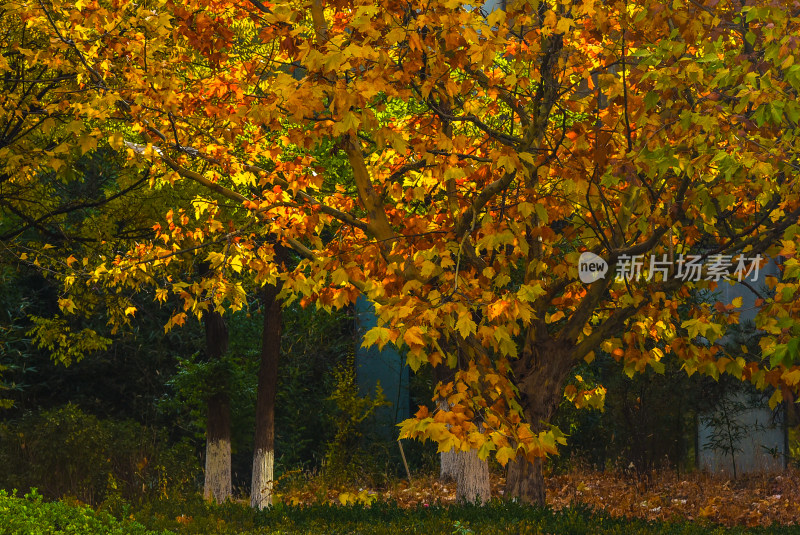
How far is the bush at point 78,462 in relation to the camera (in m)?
13.5

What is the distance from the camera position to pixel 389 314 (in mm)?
6297

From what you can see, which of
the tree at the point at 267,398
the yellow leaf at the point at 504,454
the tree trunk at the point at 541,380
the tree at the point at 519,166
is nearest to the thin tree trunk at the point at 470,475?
the tree at the point at 267,398

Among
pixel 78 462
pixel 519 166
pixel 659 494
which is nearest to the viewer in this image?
A: pixel 519 166

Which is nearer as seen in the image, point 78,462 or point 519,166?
point 519,166

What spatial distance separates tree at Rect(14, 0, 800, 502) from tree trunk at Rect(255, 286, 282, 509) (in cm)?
530

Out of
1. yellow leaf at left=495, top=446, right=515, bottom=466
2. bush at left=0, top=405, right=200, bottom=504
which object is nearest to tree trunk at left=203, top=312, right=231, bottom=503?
bush at left=0, top=405, right=200, bottom=504

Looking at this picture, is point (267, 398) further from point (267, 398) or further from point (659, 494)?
Answer: point (659, 494)

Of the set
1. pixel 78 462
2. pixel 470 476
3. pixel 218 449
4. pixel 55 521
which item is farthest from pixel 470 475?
pixel 55 521

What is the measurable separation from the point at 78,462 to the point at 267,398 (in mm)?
3414

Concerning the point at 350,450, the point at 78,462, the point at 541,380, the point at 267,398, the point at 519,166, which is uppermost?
the point at 519,166

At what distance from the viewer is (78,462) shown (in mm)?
13758

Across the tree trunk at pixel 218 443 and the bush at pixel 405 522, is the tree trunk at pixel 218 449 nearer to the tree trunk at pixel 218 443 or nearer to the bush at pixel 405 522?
the tree trunk at pixel 218 443

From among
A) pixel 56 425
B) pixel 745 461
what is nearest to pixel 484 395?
pixel 56 425

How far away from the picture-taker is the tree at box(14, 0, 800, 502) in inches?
249
